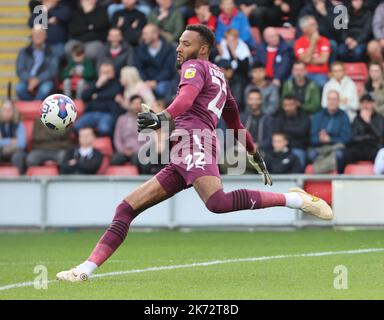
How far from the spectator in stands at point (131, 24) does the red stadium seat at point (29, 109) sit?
1.97m

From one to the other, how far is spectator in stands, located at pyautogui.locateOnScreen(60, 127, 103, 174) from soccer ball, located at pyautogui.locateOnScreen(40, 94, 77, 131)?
23.8 feet

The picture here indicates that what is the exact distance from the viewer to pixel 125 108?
61.0 ft

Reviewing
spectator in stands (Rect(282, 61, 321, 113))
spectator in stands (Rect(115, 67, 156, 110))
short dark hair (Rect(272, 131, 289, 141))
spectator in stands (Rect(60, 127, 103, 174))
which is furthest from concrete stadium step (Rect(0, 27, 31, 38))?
short dark hair (Rect(272, 131, 289, 141))

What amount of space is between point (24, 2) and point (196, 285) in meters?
13.4

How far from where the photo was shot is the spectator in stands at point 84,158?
17625 mm

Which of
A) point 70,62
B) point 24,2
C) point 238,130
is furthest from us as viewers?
point 24,2

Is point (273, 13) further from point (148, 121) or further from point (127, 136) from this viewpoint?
point (148, 121)

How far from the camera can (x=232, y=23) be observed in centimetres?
1914

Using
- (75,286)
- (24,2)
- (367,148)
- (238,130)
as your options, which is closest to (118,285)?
(75,286)

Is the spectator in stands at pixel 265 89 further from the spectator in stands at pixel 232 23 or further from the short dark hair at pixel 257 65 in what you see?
the spectator in stands at pixel 232 23

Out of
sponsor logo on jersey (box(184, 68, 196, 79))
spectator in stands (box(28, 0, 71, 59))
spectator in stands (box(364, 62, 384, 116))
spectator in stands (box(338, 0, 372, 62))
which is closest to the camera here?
sponsor logo on jersey (box(184, 68, 196, 79))

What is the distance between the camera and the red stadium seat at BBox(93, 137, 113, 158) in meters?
18.3

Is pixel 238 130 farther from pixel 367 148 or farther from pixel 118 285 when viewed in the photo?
pixel 367 148

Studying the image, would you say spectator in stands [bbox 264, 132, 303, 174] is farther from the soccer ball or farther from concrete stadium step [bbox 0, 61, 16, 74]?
the soccer ball
